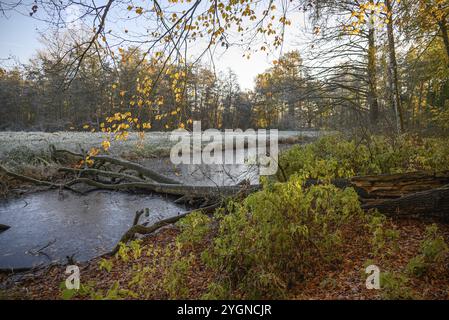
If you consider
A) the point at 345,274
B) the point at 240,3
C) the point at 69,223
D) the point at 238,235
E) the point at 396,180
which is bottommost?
the point at 69,223

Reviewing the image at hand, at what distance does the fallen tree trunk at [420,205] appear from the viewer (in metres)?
4.57

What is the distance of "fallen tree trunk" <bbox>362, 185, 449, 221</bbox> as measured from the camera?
457 cm

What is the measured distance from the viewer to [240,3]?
205 inches

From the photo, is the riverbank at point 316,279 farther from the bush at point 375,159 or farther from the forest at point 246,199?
the bush at point 375,159

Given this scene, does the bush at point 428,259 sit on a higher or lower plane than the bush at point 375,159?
lower

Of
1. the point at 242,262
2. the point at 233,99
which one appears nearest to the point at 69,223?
the point at 242,262

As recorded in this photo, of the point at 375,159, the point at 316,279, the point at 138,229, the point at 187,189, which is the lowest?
the point at 138,229

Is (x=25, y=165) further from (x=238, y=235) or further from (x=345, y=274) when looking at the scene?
(x=345, y=274)

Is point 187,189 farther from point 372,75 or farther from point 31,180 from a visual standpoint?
point 372,75

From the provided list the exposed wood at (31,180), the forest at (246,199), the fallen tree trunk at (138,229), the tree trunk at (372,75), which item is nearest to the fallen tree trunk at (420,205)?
the forest at (246,199)

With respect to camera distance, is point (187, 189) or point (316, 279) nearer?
point (316, 279)

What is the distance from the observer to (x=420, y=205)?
15.8 ft

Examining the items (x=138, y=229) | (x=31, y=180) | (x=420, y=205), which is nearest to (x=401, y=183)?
(x=420, y=205)

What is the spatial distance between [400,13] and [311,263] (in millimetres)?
7062
